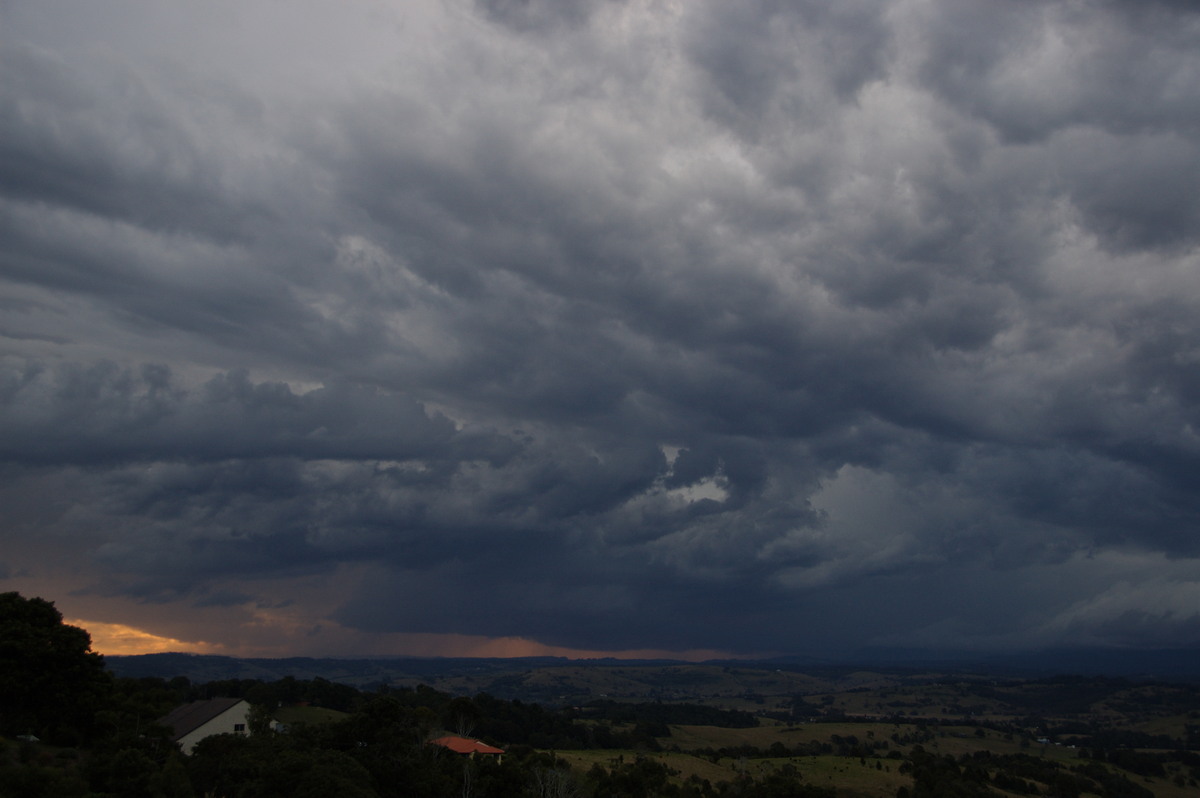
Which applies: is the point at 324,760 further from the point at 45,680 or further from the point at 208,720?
the point at 208,720

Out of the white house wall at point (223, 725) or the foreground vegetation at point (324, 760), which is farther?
the white house wall at point (223, 725)

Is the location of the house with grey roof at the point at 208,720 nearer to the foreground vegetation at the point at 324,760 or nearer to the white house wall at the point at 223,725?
the white house wall at the point at 223,725

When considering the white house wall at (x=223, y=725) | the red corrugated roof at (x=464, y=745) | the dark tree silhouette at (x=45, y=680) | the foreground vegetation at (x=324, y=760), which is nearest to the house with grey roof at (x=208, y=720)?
the white house wall at (x=223, y=725)

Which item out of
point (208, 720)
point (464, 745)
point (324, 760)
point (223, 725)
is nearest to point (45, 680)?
point (324, 760)

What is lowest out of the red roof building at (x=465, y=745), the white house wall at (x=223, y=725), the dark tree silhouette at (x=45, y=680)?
the red roof building at (x=465, y=745)

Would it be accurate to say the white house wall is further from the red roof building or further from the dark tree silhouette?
the dark tree silhouette

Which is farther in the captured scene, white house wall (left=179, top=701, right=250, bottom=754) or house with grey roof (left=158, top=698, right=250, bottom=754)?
house with grey roof (left=158, top=698, right=250, bottom=754)

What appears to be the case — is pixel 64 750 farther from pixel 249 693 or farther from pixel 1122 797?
pixel 1122 797

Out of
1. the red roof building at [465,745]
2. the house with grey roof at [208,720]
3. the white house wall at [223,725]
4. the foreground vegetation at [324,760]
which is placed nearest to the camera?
the foreground vegetation at [324,760]

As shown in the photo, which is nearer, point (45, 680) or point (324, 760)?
point (324, 760)

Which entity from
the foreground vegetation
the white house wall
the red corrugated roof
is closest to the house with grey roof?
the white house wall

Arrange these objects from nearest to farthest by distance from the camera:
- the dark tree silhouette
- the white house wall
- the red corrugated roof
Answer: the dark tree silhouette, the white house wall, the red corrugated roof

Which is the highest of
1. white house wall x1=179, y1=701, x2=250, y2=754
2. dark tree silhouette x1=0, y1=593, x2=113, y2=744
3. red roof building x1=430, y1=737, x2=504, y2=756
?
dark tree silhouette x1=0, y1=593, x2=113, y2=744

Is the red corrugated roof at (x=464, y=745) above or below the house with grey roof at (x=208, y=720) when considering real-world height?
below
